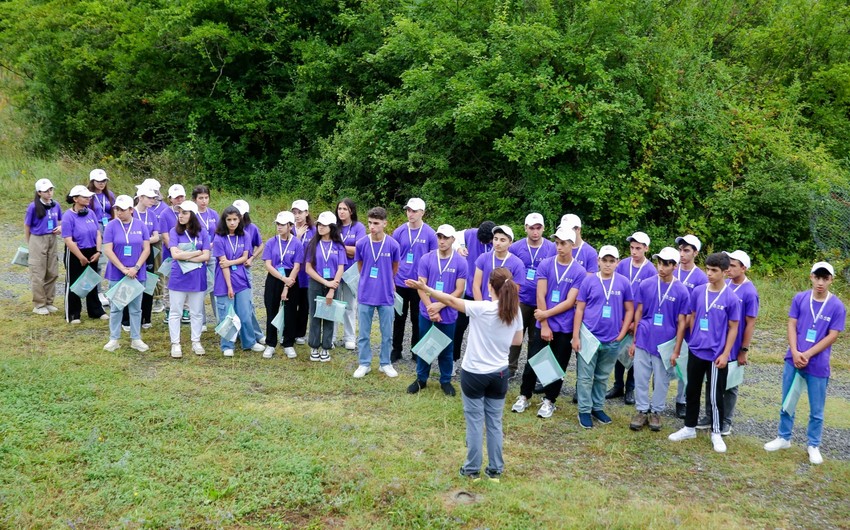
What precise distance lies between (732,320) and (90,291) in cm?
803

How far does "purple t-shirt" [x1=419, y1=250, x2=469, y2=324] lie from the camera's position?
7.83 metres

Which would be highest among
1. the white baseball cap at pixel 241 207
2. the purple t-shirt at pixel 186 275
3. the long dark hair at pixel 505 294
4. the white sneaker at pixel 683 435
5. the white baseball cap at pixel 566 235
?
the white baseball cap at pixel 566 235

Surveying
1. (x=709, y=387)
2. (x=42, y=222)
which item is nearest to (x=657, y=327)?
(x=709, y=387)

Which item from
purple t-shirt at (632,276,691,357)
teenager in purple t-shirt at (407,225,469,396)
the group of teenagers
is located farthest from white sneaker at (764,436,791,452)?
teenager in purple t-shirt at (407,225,469,396)

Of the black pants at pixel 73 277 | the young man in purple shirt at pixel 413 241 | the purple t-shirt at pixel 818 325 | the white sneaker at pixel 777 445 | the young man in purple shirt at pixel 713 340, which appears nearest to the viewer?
the purple t-shirt at pixel 818 325

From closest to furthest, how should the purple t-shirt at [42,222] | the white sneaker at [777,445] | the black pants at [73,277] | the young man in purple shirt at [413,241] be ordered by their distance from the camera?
the white sneaker at [777,445] → the young man in purple shirt at [413,241] → the black pants at [73,277] → the purple t-shirt at [42,222]

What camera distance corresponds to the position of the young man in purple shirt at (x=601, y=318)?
7.20 m

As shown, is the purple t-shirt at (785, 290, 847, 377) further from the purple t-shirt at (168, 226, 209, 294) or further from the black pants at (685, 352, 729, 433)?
the purple t-shirt at (168, 226, 209, 294)

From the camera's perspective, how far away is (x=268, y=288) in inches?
360

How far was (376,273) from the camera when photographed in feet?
27.3

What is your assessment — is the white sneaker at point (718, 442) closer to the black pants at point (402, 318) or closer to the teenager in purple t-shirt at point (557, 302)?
the teenager in purple t-shirt at point (557, 302)

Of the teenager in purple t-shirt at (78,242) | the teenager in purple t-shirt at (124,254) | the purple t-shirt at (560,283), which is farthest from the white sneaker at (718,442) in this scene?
the teenager in purple t-shirt at (78,242)

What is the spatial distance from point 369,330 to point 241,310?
1.74 metres

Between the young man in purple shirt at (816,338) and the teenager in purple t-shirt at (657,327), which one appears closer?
the young man in purple shirt at (816,338)
